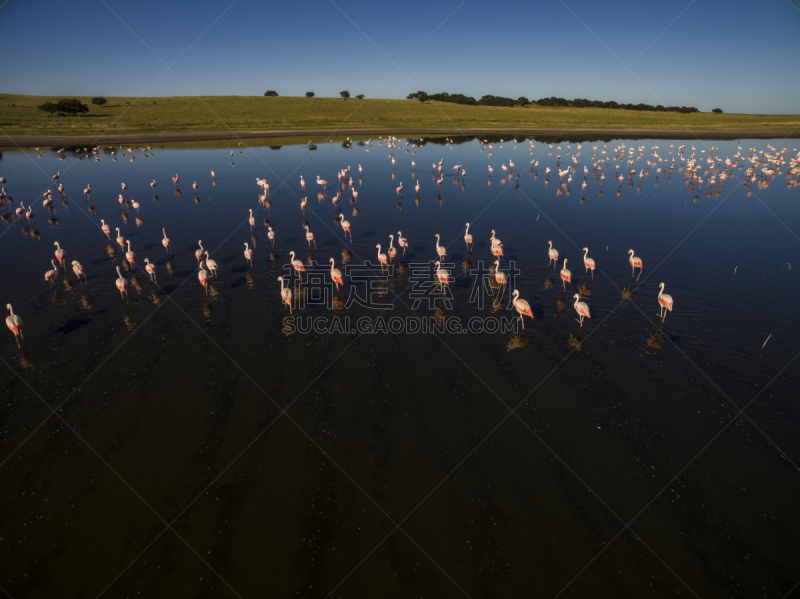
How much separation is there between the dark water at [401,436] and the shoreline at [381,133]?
56146mm

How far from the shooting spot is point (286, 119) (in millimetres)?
95125

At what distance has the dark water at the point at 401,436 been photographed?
760 cm

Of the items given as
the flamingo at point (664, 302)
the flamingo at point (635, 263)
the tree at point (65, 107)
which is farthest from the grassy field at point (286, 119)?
the flamingo at point (664, 302)

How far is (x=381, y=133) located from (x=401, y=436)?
80.0 meters

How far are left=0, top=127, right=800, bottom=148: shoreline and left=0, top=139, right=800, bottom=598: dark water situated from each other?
56.1 m

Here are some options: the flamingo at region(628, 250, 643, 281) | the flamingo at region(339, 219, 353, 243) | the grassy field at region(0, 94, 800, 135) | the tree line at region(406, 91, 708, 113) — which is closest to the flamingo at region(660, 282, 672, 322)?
the flamingo at region(628, 250, 643, 281)

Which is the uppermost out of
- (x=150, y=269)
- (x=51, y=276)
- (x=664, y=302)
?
(x=664, y=302)

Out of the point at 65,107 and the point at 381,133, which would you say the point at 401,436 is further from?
the point at 65,107

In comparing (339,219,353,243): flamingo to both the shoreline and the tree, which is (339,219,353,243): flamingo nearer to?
the shoreline

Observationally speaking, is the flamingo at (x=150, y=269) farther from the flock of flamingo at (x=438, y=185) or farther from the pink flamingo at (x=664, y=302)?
the pink flamingo at (x=664, y=302)

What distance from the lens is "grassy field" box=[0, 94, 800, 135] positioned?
7912 cm

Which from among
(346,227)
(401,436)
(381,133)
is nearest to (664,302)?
(401,436)

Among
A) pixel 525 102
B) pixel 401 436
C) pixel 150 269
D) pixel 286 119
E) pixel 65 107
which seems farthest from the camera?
pixel 525 102

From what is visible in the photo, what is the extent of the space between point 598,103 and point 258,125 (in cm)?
13836
